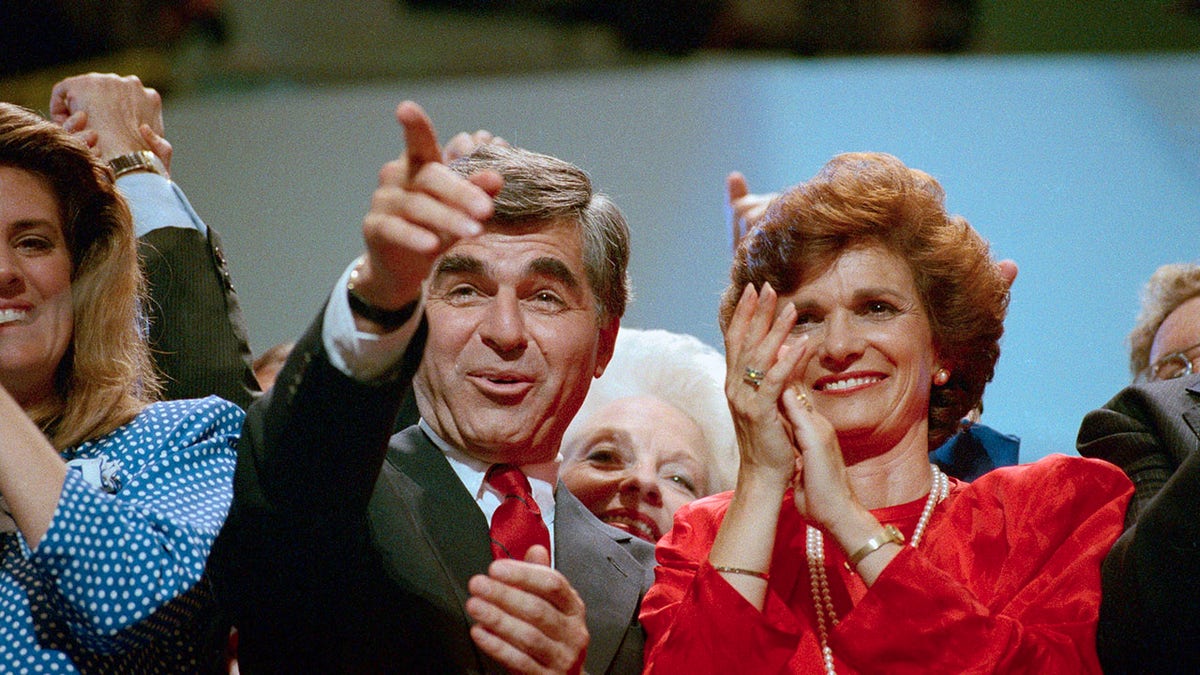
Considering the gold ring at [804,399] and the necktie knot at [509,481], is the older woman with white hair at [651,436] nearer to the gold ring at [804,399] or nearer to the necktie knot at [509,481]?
the necktie knot at [509,481]

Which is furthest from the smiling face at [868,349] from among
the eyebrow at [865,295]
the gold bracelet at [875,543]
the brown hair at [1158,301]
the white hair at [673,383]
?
the brown hair at [1158,301]

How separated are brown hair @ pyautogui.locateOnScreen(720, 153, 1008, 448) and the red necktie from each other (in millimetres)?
416

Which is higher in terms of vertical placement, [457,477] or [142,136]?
[142,136]

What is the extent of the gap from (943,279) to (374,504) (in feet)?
2.93

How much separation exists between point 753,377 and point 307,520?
612 millimetres

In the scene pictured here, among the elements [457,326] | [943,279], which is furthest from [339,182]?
[943,279]

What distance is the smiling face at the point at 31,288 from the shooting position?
1.82 metres

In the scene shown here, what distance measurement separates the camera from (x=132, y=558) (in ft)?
5.18

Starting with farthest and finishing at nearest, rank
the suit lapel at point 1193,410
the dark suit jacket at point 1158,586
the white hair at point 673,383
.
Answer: the white hair at point 673,383 < the suit lapel at point 1193,410 < the dark suit jacket at point 1158,586

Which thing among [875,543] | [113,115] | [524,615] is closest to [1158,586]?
[875,543]

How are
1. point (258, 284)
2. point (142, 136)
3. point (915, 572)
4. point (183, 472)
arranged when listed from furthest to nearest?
point (258, 284), point (142, 136), point (183, 472), point (915, 572)

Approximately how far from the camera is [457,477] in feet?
6.53

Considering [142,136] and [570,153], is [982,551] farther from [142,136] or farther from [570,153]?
[570,153]

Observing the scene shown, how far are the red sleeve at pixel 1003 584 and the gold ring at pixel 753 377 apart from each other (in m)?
0.29
